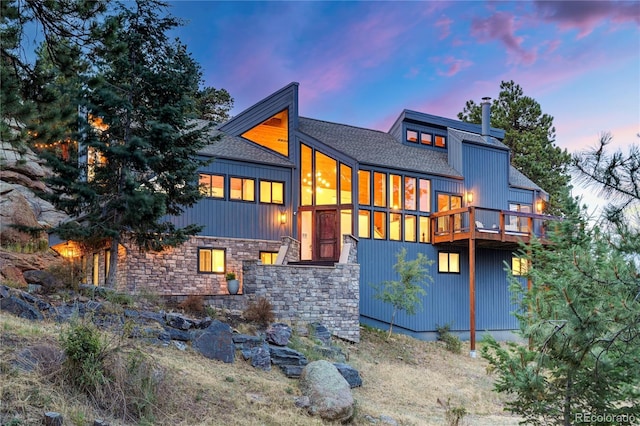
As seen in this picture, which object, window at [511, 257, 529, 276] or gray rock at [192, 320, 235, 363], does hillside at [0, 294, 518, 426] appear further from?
window at [511, 257, 529, 276]

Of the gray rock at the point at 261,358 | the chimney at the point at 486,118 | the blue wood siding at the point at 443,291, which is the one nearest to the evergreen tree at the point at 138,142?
the gray rock at the point at 261,358

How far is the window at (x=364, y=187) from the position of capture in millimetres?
21031

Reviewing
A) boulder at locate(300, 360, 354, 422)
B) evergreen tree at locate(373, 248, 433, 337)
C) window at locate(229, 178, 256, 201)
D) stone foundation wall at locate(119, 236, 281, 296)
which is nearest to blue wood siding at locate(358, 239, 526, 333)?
evergreen tree at locate(373, 248, 433, 337)

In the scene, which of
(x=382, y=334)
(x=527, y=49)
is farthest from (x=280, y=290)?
(x=527, y=49)

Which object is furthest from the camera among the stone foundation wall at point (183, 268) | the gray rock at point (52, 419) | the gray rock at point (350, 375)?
the stone foundation wall at point (183, 268)

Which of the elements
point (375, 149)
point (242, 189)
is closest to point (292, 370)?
point (242, 189)

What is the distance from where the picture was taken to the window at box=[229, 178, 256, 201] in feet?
65.2

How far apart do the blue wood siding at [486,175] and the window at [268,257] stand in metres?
8.63

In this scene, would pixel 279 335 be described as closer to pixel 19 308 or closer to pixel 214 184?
pixel 19 308

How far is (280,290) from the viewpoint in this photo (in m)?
16.8

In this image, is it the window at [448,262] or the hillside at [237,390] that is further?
the window at [448,262]

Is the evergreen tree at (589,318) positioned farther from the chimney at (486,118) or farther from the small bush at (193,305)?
the chimney at (486,118)

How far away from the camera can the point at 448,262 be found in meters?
22.8

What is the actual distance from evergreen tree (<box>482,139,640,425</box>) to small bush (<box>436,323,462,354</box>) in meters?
11.9
